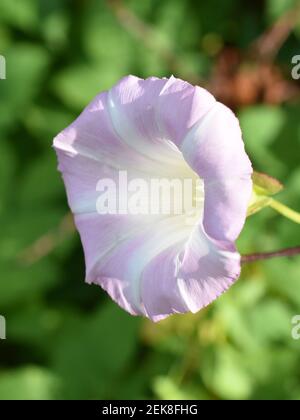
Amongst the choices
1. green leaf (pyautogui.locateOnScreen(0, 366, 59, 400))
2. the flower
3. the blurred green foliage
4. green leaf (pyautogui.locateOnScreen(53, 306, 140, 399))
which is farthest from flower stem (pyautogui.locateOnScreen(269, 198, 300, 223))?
green leaf (pyautogui.locateOnScreen(0, 366, 59, 400))

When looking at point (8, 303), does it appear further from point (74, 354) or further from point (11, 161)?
point (11, 161)

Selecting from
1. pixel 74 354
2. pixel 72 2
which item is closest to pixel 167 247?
pixel 74 354

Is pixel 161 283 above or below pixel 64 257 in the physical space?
above

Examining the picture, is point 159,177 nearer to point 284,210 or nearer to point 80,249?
point 284,210

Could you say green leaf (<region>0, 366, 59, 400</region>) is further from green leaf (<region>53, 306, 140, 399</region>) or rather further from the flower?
the flower

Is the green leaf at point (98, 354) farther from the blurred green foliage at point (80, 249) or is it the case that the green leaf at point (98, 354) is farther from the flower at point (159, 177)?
the flower at point (159, 177)

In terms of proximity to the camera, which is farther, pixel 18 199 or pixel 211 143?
pixel 18 199

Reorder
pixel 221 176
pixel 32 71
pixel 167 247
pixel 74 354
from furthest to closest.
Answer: pixel 32 71, pixel 74 354, pixel 167 247, pixel 221 176
